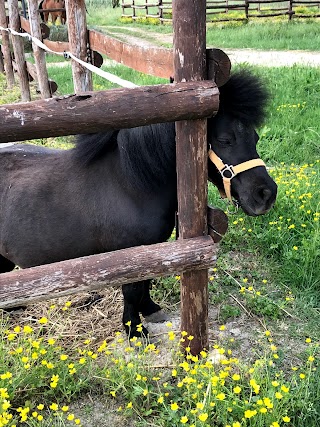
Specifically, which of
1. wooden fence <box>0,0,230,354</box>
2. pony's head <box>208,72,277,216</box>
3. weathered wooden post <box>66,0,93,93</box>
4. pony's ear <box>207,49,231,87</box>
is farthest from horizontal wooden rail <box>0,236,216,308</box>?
weathered wooden post <box>66,0,93,93</box>

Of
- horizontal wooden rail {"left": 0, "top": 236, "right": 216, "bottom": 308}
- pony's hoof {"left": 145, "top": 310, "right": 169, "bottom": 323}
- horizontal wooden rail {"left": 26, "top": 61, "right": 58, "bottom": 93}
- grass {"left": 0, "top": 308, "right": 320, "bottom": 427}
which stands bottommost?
pony's hoof {"left": 145, "top": 310, "right": 169, "bottom": 323}

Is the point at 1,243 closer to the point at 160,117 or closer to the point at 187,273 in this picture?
the point at 187,273

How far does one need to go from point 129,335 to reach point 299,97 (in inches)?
209

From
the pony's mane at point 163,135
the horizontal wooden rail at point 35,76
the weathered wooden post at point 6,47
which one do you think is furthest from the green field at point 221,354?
the weathered wooden post at point 6,47

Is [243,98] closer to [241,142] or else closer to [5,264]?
[241,142]

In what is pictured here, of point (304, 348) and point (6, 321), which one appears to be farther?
point (6, 321)

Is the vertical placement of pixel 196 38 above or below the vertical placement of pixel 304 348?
above

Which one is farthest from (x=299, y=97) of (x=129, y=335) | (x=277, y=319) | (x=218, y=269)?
(x=129, y=335)

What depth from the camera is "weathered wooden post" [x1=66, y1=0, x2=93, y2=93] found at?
12.0 ft

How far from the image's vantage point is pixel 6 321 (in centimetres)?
298

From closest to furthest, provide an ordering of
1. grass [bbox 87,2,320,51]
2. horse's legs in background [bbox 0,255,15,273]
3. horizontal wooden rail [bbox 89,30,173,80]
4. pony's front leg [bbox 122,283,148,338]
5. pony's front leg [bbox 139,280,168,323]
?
horizontal wooden rail [bbox 89,30,173,80] → pony's front leg [bbox 122,283,148,338] → pony's front leg [bbox 139,280,168,323] → horse's legs in background [bbox 0,255,15,273] → grass [bbox 87,2,320,51]

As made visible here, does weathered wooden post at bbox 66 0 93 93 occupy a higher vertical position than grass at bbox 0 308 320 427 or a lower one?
higher

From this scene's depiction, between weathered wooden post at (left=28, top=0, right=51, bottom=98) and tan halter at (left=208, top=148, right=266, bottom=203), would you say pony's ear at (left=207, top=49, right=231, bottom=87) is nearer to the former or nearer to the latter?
tan halter at (left=208, top=148, right=266, bottom=203)

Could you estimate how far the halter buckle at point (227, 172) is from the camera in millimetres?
2289
